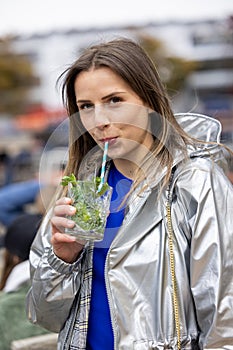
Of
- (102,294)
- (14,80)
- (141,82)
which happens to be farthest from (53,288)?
(14,80)

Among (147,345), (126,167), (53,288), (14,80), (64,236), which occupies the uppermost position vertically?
(14,80)

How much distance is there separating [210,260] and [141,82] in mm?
422

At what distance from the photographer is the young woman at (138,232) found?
127cm

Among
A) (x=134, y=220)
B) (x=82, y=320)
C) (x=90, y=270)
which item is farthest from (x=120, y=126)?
(x=82, y=320)

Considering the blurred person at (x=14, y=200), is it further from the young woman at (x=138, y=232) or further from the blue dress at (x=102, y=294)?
the blue dress at (x=102, y=294)

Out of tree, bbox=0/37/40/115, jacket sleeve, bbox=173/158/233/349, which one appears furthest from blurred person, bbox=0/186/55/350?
tree, bbox=0/37/40/115

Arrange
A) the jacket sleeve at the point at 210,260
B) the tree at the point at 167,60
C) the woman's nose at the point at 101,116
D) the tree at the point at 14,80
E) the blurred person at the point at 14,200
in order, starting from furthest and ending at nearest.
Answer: the tree at the point at 14,80 < the tree at the point at 167,60 < the blurred person at the point at 14,200 < the woman's nose at the point at 101,116 < the jacket sleeve at the point at 210,260

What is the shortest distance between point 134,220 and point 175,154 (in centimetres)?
17

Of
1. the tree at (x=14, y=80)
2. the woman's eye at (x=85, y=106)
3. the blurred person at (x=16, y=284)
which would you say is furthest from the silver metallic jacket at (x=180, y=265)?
the tree at (x=14, y=80)

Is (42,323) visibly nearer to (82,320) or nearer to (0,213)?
(82,320)

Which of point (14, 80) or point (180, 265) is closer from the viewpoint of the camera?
point (180, 265)

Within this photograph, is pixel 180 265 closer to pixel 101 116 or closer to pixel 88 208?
pixel 88 208

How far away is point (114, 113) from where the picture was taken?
1.36 metres

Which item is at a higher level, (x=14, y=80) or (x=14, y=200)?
(x=14, y=80)
